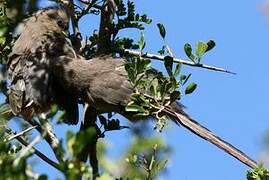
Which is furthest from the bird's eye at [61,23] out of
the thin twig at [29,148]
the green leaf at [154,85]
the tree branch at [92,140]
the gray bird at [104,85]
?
the thin twig at [29,148]

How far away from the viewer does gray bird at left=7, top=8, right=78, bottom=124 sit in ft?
12.7

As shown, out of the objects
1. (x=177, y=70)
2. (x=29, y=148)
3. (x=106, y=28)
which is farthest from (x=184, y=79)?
(x=29, y=148)

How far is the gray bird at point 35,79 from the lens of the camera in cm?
387

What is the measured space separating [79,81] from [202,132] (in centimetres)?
86

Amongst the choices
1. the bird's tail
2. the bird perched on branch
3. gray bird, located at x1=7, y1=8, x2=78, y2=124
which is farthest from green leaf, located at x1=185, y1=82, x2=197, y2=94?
gray bird, located at x1=7, y1=8, x2=78, y2=124

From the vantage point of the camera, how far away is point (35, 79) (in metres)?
3.97

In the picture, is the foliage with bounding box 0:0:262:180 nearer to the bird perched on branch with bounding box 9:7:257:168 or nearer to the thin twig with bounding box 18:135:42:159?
the bird perched on branch with bounding box 9:7:257:168

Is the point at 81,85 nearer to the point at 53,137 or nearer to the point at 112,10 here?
the point at 112,10

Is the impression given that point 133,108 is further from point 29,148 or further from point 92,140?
point 29,148

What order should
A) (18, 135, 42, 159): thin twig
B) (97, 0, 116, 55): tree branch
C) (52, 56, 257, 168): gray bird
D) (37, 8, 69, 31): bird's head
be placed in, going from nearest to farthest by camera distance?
(18, 135, 42, 159): thin twig
(97, 0, 116, 55): tree branch
(52, 56, 257, 168): gray bird
(37, 8, 69, 31): bird's head

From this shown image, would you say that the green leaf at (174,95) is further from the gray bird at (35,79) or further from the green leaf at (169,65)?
the gray bird at (35,79)

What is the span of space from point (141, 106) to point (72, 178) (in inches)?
57.4

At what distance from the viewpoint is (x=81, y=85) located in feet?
→ 12.8

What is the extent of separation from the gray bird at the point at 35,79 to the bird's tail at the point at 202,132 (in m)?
0.63
